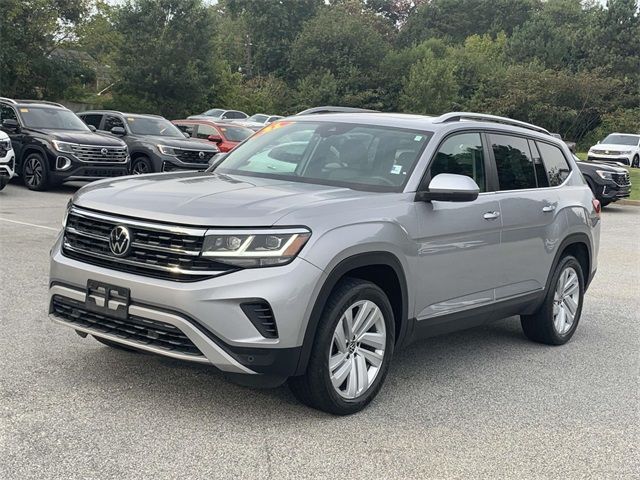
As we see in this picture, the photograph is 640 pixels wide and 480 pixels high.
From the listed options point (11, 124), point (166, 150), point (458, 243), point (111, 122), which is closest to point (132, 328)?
point (458, 243)

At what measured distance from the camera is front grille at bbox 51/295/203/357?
4.00m

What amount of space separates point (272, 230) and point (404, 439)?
4.28 feet

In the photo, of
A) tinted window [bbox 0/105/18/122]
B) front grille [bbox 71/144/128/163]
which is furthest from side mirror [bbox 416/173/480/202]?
tinted window [bbox 0/105/18/122]

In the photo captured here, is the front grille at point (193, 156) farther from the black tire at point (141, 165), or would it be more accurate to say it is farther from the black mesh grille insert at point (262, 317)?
the black mesh grille insert at point (262, 317)

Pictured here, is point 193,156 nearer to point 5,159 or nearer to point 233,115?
point 5,159

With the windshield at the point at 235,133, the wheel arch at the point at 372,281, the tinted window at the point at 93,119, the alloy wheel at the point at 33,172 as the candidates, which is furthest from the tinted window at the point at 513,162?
the windshield at the point at 235,133

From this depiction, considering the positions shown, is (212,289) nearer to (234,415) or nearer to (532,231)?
(234,415)

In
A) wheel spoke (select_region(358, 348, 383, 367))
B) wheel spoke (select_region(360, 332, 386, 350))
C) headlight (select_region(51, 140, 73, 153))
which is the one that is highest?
wheel spoke (select_region(360, 332, 386, 350))

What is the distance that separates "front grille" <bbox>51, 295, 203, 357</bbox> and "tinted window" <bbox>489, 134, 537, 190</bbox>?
111 inches

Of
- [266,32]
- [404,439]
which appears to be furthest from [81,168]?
[266,32]

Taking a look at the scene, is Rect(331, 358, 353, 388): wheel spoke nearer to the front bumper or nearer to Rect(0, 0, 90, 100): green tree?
the front bumper

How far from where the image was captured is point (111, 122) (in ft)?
60.0

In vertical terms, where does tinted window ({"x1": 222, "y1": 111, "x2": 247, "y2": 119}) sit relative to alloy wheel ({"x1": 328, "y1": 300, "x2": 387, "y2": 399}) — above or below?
below

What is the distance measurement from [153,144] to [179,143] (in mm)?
580
